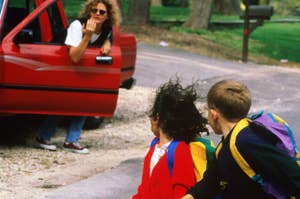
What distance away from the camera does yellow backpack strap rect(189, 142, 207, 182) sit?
371 centimetres

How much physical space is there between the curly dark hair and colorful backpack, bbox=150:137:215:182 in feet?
0.12

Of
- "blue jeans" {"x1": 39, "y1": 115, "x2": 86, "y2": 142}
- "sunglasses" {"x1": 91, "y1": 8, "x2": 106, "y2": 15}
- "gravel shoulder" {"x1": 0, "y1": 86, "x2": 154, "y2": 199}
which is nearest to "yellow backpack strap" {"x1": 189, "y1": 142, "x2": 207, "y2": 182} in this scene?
"gravel shoulder" {"x1": 0, "y1": 86, "x2": 154, "y2": 199}

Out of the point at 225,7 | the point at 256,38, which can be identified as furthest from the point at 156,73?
the point at 225,7

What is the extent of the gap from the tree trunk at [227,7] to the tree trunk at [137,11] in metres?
18.8

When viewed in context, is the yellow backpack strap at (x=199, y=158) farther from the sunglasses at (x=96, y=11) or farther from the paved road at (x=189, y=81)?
the sunglasses at (x=96, y=11)

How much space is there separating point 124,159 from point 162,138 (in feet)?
14.1

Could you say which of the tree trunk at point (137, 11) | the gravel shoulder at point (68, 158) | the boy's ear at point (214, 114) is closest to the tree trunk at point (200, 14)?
the tree trunk at point (137, 11)

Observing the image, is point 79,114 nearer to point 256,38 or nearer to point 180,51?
point 180,51

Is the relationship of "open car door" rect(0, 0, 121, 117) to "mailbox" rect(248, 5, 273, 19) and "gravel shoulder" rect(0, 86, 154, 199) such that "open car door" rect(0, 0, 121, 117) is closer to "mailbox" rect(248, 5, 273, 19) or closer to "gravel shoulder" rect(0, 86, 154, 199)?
"gravel shoulder" rect(0, 86, 154, 199)

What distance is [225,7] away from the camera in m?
42.6

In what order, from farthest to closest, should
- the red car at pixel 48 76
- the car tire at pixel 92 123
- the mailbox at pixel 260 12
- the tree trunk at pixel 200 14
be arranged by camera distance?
the tree trunk at pixel 200 14, the mailbox at pixel 260 12, the car tire at pixel 92 123, the red car at pixel 48 76

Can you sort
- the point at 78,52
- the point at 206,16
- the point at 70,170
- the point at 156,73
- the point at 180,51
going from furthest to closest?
the point at 206,16
the point at 180,51
the point at 156,73
the point at 78,52
the point at 70,170

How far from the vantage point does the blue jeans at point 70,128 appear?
27.6 feet

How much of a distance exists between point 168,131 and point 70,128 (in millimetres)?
4726
